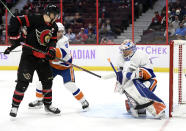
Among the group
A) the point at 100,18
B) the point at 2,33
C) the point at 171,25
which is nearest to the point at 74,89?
the point at 171,25

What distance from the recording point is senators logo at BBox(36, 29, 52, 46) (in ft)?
12.4

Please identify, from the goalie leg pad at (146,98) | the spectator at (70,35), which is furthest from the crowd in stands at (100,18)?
the goalie leg pad at (146,98)

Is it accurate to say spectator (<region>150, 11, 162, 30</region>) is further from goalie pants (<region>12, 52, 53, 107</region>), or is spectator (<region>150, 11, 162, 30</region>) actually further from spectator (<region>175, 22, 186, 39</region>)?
goalie pants (<region>12, 52, 53, 107</region>)

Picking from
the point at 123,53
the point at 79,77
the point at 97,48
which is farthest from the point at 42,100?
the point at 97,48

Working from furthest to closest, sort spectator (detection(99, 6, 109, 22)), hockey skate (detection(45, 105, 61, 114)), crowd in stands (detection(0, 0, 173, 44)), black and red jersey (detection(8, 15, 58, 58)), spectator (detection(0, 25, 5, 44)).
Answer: spectator (detection(0, 25, 5, 44)) → spectator (detection(99, 6, 109, 22)) → crowd in stands (detection(0, 0, 173, 44)) → hockey skate (detection(45, 105, 61, 114)) → black and red jersey (detection(8, 15, 58, 58))

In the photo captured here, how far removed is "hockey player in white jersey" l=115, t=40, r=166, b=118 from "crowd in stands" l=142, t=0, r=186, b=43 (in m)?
4.50

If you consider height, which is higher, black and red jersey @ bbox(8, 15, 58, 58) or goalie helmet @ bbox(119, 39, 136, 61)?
black and red jersey @ bbox(8, 15, 58, 58)

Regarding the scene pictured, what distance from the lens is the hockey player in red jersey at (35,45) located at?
3658mm

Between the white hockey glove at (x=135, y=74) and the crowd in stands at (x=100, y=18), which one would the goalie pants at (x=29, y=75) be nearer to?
the white hockey glove at (x=135, y=74)

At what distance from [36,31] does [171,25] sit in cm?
520

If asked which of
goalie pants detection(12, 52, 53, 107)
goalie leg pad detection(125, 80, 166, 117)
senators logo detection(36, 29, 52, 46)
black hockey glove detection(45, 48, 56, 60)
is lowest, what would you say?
goalie leg pad detection(125, 80, 166, 117)

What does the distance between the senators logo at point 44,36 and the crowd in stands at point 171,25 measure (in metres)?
4.82

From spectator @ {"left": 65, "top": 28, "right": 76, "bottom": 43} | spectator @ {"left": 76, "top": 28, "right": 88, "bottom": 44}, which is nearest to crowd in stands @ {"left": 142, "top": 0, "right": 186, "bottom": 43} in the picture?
spectator @ {"left": 76, "top": 28, "right": 88, "bottom": 44}

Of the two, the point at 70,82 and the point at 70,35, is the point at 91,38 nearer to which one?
the point at 70,35
